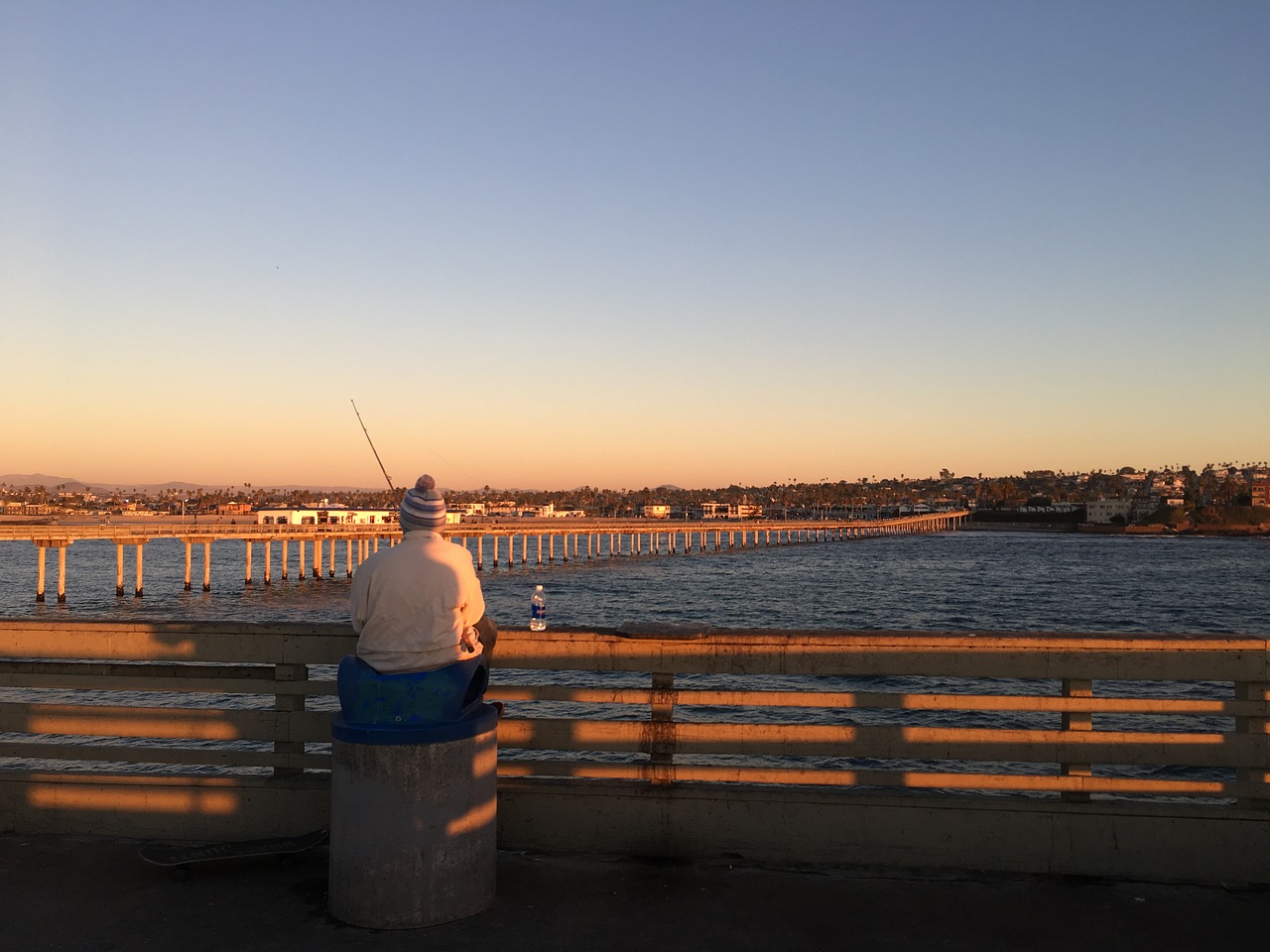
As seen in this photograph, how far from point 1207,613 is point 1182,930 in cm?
6494

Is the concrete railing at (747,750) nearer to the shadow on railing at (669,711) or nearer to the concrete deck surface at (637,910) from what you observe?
the shadow on railing at (669,711)

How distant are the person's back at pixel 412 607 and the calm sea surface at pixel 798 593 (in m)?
22.8

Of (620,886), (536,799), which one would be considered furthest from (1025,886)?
(536,799)

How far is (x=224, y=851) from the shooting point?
209 inches

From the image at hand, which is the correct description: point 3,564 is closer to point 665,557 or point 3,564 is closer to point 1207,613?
point 665,557

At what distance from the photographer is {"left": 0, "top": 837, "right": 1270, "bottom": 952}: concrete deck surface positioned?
4.54 meters

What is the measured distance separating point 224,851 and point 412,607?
1.87 meters

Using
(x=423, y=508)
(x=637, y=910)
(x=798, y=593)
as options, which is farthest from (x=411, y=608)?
(x=798, y=593)

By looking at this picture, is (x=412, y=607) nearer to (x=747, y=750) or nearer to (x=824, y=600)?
(x=747, y=750)

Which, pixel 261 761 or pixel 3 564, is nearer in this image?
pixel 261 761

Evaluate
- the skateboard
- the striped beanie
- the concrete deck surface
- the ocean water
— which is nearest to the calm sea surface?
the ocean water

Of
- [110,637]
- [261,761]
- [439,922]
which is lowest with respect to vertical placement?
[439,922]

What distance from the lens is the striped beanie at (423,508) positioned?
16.7ft

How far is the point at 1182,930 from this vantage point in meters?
4.69
